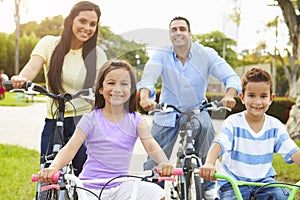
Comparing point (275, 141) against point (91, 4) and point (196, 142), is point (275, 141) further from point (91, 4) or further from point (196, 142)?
point (91, 4)

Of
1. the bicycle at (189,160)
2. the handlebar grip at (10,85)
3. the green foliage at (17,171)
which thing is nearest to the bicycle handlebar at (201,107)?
the bicycle at (189,160)

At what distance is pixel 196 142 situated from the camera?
3621 mm

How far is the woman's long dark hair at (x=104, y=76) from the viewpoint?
242 cm

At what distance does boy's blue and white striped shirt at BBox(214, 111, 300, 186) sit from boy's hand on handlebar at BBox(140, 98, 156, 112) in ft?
1.37

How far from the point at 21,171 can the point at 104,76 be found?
13.4ft

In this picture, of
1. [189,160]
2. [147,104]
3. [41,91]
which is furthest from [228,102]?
[41,91]

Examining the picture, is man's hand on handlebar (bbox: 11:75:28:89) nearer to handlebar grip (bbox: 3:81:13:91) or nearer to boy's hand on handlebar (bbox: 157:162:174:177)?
handlebar grip (bbox: 3:81:13:91)

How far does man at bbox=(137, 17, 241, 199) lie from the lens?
2467 mm

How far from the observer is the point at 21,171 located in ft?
21.0

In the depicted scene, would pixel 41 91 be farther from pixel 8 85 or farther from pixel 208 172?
pixel 208 172

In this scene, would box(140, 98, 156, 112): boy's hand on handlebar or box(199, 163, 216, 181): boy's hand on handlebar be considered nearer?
box(199, 163, 216, 181): boy's hand on handlebar

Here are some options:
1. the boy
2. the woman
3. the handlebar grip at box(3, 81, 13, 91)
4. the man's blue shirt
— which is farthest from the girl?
the handlebar grip at box(3, 81, 13, 91)

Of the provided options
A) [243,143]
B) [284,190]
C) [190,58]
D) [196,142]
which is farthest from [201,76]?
[196,142]

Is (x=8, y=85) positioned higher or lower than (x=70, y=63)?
lower
